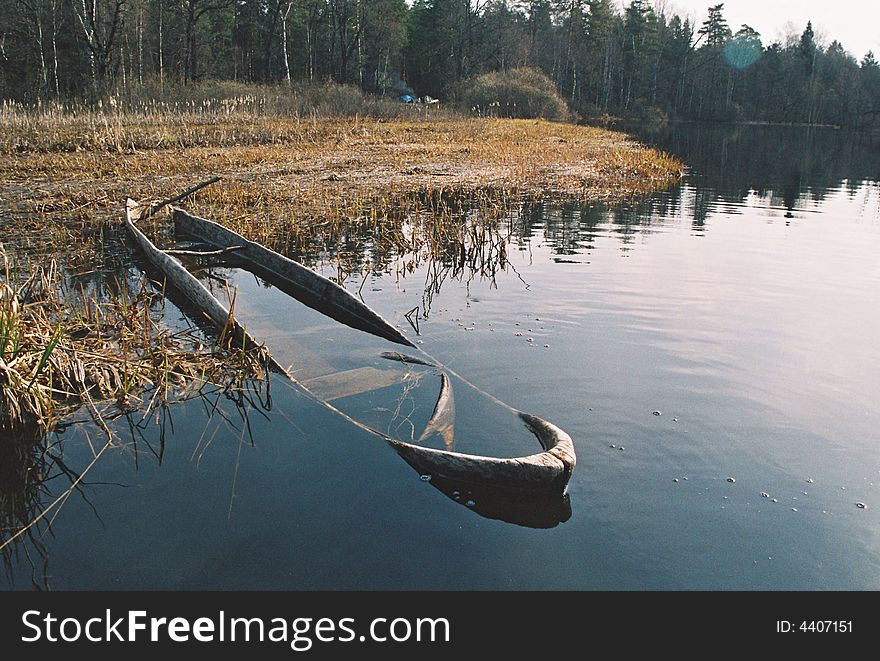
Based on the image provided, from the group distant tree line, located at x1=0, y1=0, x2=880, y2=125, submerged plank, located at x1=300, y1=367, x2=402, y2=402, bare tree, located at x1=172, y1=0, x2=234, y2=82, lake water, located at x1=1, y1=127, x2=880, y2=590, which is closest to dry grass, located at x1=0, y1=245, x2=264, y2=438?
lake water, located at x1=1, y1=127, x2=880, y2=590

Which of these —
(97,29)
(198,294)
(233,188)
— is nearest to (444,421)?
(198,294)

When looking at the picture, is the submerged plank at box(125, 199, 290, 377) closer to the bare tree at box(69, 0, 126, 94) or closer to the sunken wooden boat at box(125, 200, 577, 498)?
the sunken wooden boat at box(125, 200, 577, 498)

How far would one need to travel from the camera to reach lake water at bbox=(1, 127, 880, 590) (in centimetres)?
330

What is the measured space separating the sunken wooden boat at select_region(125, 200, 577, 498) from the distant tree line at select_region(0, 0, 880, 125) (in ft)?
72.7

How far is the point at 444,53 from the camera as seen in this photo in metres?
56.9

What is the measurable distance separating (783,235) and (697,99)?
6413 centimetres

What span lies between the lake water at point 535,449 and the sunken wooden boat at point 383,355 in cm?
14

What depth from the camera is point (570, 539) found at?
3510mm

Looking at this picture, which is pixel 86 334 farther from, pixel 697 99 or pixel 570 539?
pixel 697 99

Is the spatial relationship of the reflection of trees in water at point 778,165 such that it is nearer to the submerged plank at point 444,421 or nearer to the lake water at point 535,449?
the lake water at point 535,449

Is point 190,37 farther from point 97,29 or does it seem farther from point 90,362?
point 90,362

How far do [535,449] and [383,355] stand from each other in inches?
77.6

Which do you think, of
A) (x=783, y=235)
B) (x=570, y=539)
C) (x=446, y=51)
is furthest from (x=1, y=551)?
(x=446, y=51)
